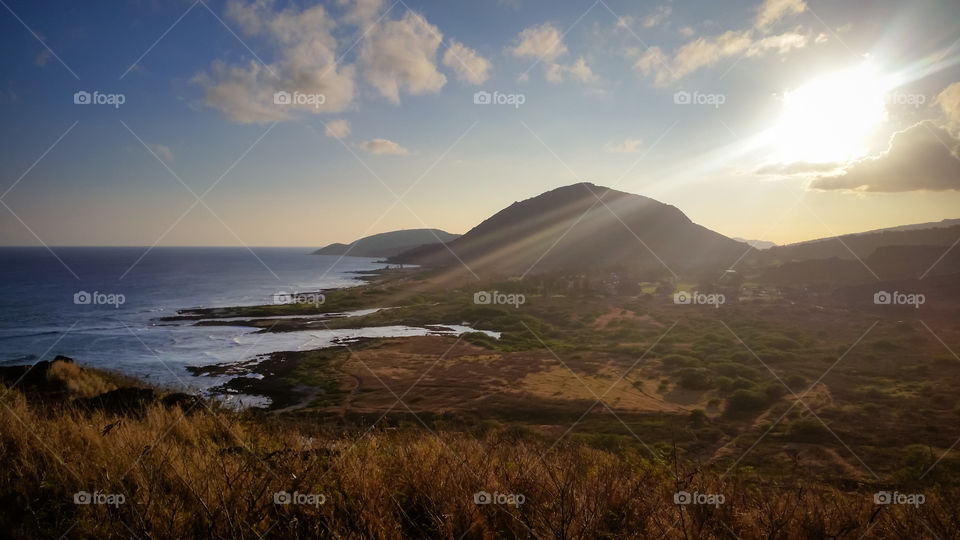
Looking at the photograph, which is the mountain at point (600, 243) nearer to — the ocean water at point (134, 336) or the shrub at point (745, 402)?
the ocean water at point (134, 336)

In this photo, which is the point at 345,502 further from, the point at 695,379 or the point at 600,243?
the point at 600,243

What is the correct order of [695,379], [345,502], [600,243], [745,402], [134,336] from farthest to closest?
1. [600,243]
2. [134,336]
3. [695,379]
4. [745,402]
5. [345,502]

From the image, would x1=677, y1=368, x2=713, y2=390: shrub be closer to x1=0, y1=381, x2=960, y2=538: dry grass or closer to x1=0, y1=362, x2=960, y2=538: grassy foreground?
x1=0, y1=362, x2=960, y2=538: grassy foreground

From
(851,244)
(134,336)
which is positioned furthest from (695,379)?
(851,244)

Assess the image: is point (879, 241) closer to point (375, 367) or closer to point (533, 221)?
point (533, 221)

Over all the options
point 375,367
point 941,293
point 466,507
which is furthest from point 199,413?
point 941,293

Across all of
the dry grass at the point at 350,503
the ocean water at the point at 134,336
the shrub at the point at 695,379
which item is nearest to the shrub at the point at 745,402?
the shrub at the point at 695,379

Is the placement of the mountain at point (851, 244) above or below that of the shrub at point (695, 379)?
above

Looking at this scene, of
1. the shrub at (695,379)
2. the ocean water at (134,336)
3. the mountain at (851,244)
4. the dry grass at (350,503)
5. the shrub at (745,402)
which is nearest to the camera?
the dry grass at (350,503)
